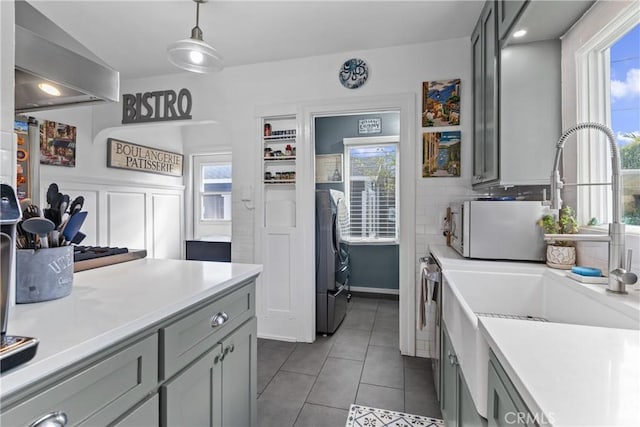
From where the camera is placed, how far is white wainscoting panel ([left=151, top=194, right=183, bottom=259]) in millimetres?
4113

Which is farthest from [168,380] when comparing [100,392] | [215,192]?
[215,192]

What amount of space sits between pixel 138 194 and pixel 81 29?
1901 millimetres

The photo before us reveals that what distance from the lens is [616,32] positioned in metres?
1.39

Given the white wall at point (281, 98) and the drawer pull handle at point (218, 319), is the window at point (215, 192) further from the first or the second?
the drawer pull handle at point (218, 319)

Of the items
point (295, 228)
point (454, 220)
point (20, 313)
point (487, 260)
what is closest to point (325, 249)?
point (295, 228)

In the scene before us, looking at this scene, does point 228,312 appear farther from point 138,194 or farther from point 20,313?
point 138,194

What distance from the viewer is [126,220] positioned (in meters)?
3.65

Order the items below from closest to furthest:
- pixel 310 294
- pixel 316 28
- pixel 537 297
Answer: pixel 537 297 → pixel 316 28 → pixel 310 294

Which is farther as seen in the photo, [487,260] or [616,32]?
[487,260]

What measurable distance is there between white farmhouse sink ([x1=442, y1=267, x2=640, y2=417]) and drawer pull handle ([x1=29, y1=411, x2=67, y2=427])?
3.32 feet

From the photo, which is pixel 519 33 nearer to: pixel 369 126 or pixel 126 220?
pixel 369 126

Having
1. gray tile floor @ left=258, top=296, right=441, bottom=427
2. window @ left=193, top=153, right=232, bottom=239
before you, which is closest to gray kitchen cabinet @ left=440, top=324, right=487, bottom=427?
gray tile floor @ left=258, top=296, right=441, bottom=427

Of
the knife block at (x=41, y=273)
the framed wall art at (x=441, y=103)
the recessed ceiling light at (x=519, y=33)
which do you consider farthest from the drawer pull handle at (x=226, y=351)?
the framed wall art at (x=441, y=103)

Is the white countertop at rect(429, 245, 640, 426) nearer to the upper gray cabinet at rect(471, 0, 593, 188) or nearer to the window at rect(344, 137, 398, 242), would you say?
the upper gray cabinet at rect(471, 0, 593, 188)
